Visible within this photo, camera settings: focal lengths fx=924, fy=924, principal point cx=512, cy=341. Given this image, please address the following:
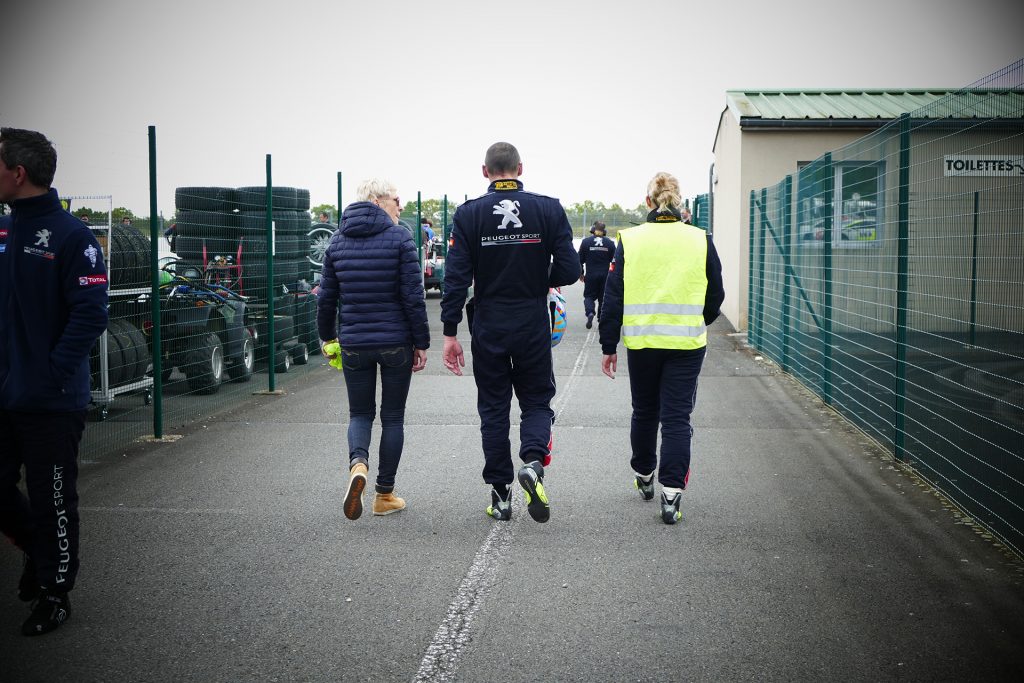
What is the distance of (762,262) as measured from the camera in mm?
13438

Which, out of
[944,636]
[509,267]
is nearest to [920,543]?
[944,636]

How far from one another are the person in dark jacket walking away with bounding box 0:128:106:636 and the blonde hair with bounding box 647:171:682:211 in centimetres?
309

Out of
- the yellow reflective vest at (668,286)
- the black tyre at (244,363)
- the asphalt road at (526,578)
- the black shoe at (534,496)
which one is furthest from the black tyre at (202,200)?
the black shoe at (534,496)

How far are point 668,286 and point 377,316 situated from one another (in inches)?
68.2

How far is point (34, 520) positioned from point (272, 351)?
22.8 ft

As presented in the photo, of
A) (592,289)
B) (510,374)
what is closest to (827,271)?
(510,374)

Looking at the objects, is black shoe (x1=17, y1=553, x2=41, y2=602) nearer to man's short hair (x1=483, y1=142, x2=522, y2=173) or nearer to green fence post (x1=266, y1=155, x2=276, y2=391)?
man's short hair (x1=483, y1=142, x2=522, y2=173)

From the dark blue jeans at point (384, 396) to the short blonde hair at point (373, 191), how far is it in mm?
939

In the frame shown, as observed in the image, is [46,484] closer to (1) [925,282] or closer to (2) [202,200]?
(1) [925,282]

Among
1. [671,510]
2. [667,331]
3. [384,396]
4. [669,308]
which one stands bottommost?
[671,510]

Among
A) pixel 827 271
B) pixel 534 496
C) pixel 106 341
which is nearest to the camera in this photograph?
pixel 534 496

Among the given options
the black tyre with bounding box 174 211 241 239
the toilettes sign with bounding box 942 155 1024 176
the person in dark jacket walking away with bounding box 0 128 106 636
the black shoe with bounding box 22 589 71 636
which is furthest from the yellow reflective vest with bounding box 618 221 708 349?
the black tyre with bounding box 174 211 241 239

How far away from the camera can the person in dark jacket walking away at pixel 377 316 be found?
5.49 metres

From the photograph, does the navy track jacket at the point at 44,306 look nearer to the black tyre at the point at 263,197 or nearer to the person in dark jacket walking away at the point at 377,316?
the person in dark jacket walking away at the point at 377,316
